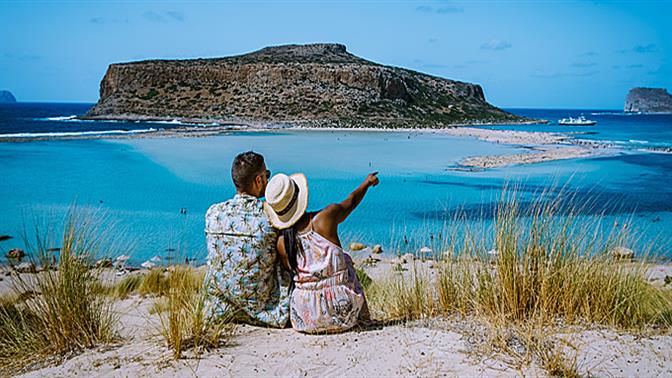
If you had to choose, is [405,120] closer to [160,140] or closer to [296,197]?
[160,140]

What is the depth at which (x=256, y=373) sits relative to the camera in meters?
3.56

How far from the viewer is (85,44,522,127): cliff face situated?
181 ft

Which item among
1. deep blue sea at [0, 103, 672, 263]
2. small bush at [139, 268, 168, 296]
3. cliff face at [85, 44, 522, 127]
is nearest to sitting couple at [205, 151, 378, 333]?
small bush at [139, 268, 168, 296]

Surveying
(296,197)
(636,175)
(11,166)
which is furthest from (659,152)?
(296,197)

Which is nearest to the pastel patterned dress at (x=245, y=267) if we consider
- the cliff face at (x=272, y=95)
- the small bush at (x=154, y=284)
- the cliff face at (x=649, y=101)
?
the small bush at (x=154, y=284)

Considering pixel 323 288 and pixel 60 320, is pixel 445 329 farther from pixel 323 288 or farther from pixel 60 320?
pixel 60 320

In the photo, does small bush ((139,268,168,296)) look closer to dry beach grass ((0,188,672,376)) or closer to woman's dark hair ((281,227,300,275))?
dry beach grass ((0,188,672,376))

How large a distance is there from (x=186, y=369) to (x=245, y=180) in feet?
4.24

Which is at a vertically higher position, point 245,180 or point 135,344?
point 245,180

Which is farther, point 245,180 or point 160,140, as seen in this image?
point 160,140

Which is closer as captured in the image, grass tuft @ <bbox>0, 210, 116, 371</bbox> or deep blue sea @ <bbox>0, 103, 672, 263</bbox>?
grass tuft @ <bbox>0, 210, 116, 371</bbox>

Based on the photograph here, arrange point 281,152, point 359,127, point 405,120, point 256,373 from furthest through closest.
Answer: point 405,120, point 359,127, point 281,152, point 256,373

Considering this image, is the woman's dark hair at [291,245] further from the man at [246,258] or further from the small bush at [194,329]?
the small bush at [194,329]

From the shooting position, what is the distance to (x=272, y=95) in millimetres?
58250
